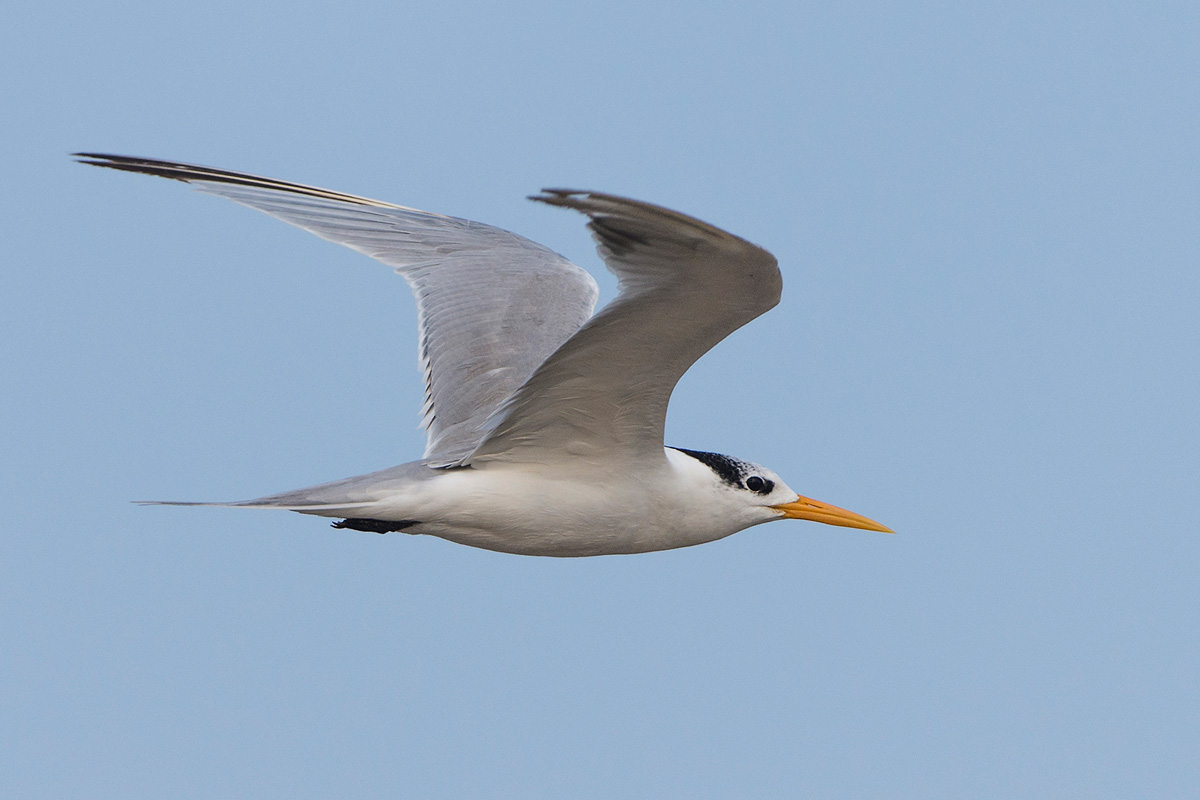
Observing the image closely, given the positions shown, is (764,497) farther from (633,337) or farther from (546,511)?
(633,337)

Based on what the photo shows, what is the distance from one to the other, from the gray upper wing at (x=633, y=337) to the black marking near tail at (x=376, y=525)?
42 cm

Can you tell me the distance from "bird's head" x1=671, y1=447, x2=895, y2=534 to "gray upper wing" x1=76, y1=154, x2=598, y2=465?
1.14m

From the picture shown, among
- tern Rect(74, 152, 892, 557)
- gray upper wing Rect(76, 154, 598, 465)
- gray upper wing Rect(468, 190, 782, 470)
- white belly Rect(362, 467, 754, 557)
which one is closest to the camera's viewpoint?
gray upper wing Rect(468, 190, 782, 470)

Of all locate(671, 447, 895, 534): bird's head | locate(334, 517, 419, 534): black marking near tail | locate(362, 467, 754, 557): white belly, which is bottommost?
locate(334, 517, 419, 534): black marking near tail

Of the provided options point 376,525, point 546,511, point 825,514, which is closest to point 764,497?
point 825,514

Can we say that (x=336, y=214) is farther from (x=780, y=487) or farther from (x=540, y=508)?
(x=780, y=487)

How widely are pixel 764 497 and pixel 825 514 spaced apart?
0.43 metres

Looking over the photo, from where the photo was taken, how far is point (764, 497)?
610 cm

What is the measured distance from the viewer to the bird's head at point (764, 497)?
5.97 m

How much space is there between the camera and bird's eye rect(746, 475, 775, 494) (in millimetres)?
6039

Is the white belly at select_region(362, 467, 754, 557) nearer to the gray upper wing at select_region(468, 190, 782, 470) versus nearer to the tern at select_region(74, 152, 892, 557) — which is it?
the tern at select_region(74, 152, 892, 557)

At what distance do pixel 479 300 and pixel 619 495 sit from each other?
1.89 m

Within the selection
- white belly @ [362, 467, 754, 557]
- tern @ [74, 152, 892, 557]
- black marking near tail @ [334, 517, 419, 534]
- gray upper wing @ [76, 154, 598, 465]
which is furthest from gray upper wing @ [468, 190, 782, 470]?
gray upper wing @ [76, 154, 598, 465]

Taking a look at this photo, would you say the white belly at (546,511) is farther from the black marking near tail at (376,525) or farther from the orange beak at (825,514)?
the orange beak at (825,514)
